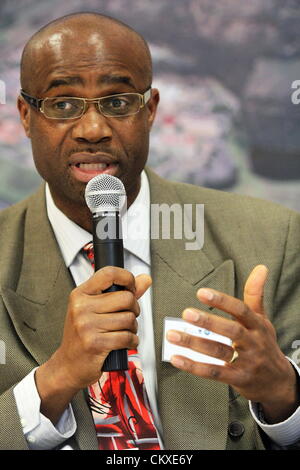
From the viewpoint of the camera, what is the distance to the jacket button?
2.16m

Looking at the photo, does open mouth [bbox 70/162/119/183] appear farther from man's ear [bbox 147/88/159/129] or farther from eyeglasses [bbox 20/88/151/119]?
man's ear [bbox 147/88/159/129]

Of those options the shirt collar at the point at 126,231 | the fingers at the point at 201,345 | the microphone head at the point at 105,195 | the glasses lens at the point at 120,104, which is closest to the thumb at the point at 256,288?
the fingers at the point at 201,345

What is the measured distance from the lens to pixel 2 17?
9.68 feet

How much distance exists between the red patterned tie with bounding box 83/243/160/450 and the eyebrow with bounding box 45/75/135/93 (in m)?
0.89

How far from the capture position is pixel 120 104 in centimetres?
233

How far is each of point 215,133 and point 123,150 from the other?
74 centimetres

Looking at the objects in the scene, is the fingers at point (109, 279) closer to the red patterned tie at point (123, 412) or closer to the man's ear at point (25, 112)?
the red patterned tie at point (123, 412)

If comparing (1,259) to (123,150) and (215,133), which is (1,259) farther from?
(215,133)

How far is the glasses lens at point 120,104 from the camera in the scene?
2.29m

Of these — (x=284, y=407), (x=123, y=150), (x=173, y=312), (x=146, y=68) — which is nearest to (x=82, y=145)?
(x=123, y=150)

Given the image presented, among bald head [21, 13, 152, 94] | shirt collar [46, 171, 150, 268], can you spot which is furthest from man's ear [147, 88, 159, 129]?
shirt collar [46, 171, 150, 268]

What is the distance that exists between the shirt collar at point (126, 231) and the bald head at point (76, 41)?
418 mm

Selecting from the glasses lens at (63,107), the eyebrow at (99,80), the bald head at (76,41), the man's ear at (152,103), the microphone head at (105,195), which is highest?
the bald head at (76,41)

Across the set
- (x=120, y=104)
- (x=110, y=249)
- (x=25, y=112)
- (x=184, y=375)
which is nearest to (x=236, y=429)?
(x=184, y=375)
